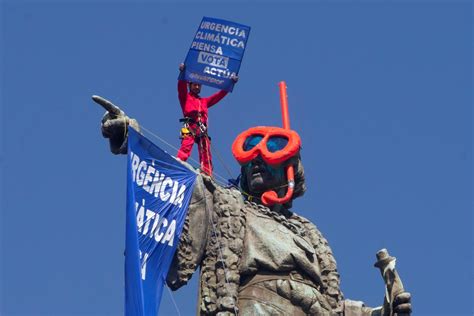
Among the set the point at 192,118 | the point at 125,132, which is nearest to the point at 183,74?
the point at 192,118

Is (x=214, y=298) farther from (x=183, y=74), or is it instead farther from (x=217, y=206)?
(x=183, y=74)

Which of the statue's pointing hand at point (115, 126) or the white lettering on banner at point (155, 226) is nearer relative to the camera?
the white lettering on banner at point (155, 226)

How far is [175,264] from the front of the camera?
2791 cm

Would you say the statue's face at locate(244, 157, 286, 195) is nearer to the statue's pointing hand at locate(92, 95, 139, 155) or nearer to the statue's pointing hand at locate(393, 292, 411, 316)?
the statue's pointing hand at locate(92, 95, 139, 155)

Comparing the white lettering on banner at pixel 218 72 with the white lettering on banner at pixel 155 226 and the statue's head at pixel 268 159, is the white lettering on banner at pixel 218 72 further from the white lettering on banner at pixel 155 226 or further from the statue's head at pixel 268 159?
the white lettering on banner at pixel 155 226

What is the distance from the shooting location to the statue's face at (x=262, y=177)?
1147 inches

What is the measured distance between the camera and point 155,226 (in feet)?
90.7

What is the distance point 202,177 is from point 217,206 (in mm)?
423

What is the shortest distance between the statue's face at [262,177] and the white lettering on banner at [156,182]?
4.68 feet

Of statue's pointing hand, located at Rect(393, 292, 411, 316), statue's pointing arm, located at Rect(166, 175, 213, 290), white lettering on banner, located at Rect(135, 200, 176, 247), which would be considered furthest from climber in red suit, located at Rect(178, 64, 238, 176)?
statue's pointing hand, located at Rect(393, 292, 411, 316)

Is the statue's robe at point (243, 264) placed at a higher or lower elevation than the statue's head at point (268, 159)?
lower

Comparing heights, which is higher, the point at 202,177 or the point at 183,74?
the point at 183,74

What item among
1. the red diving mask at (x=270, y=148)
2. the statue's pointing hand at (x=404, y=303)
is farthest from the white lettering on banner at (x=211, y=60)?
the statue's pointing hand at (x=404, y=303)

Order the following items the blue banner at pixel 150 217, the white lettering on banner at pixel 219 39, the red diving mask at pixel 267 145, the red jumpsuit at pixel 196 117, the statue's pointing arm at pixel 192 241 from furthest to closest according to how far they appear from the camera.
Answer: the white lettering on banner at pixel 219 39, the red jumpsuit at pixel 196 117, the red diving mask at pixel 267 145, the statue's pointing arm at pixel 192 241, the blue banner at pixel 150 217
